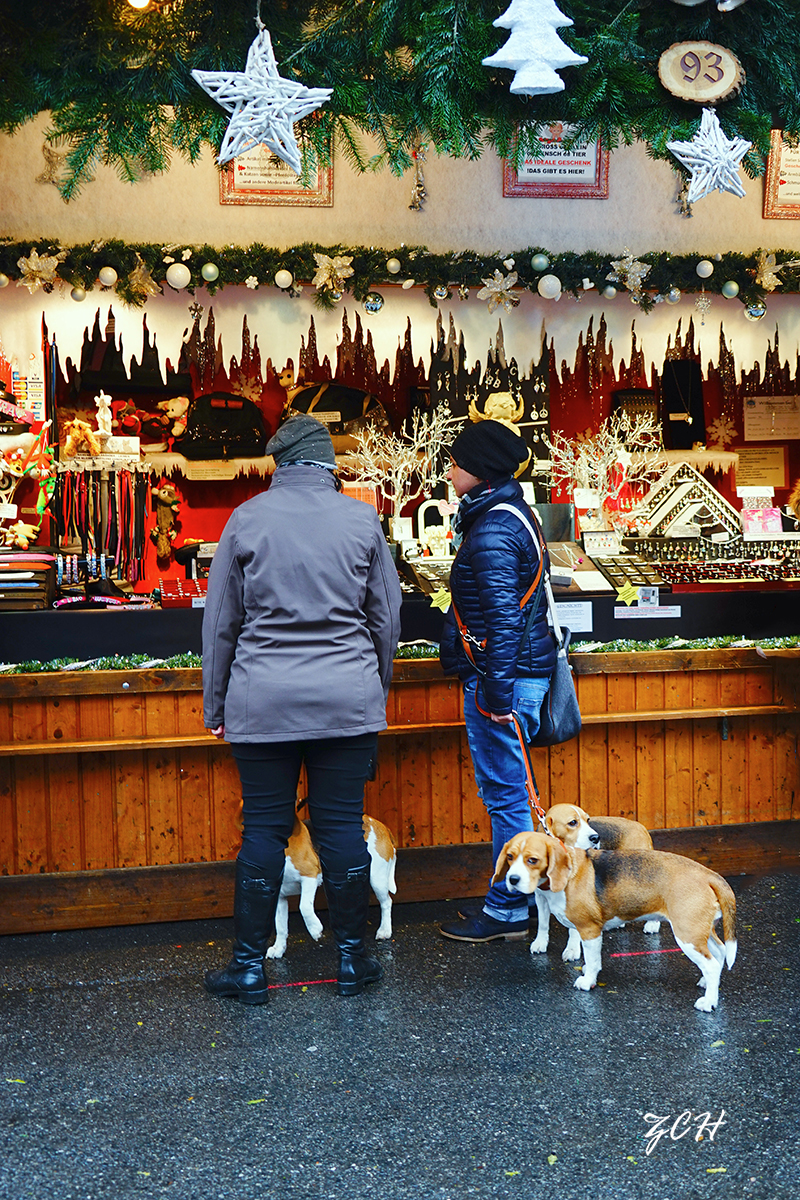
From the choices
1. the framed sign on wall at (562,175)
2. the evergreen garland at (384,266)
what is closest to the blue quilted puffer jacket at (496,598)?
A: the evergreen garland at (384,266)

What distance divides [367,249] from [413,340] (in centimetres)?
74

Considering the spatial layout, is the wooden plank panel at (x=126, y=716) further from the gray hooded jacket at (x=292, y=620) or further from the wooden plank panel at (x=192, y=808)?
the gray hooded jacket at (x=292, y=620)

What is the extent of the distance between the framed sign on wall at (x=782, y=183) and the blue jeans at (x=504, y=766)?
4.56m

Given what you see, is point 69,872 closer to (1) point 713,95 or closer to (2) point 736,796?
(2) point 736,796

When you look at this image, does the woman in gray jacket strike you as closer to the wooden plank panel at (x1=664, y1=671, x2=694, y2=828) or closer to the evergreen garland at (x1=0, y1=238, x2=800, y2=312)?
the wooden plank panel at (x1=664, y1=671, x2=694, y2=828)

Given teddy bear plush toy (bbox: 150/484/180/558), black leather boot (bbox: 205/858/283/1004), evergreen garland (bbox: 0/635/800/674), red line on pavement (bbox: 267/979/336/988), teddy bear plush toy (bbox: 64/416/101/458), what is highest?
teddy bear plush toy (bbox: 64/416/101/458)

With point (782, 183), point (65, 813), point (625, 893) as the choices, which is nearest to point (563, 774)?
point (625, 893)

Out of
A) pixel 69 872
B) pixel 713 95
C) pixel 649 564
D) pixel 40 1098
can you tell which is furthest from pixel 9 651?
pixel 713 95

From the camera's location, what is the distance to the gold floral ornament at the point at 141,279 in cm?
587

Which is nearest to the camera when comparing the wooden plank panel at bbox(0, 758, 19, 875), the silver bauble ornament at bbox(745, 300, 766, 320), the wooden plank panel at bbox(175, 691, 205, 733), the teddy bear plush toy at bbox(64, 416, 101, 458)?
the wooden plank panel at bbox(0, 758, 19, 875)

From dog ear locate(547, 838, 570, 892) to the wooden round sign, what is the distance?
2.40 m

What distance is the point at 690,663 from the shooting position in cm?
447

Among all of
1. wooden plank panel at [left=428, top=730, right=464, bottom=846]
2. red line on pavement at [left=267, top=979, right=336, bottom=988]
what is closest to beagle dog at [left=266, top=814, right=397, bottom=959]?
red line on pavement at [left=267, top=979, right=336, bottom=988]

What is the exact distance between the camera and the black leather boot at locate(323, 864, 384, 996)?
10.6ft
